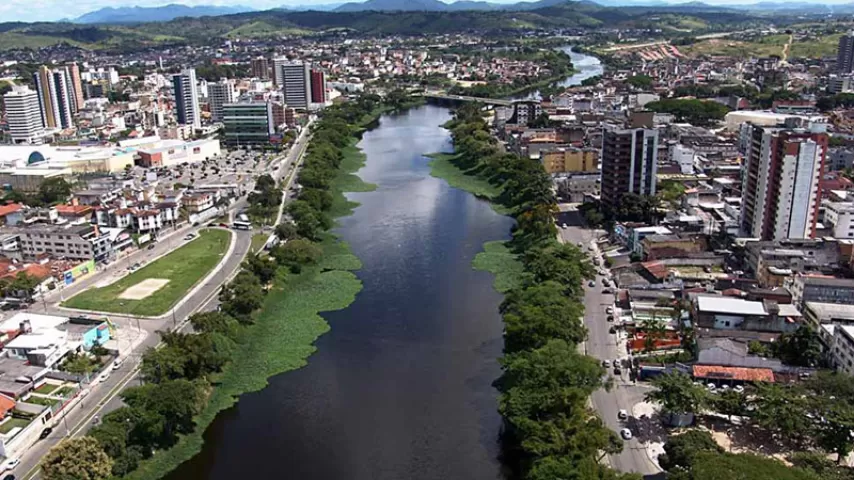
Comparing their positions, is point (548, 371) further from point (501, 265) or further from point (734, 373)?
point (501, 265)

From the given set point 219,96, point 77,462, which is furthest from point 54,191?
point 219,96

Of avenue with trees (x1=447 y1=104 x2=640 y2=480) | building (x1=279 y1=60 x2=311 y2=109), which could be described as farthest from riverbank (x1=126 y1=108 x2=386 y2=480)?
building (x1=279 y1=60 x2=311 y2=109)

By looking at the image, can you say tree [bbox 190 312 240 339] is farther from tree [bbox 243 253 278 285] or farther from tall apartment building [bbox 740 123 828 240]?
tall apartment building [bbox 740 123 828 240]

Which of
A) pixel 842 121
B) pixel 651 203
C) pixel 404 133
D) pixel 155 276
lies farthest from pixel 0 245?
pixel 842 121

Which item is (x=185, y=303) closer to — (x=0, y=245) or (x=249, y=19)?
(x=0, y=245)

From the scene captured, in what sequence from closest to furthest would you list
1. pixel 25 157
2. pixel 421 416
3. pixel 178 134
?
pixel 421 416 → pixel 25 157 → pixel 178 134

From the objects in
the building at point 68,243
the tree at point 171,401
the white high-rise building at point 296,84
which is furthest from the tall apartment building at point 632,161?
the white high-rise building at point 296,84

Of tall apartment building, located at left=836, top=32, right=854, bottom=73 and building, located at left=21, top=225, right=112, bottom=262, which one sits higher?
tall apartment building, located at left=836, top=32, right=854, bottom=73
